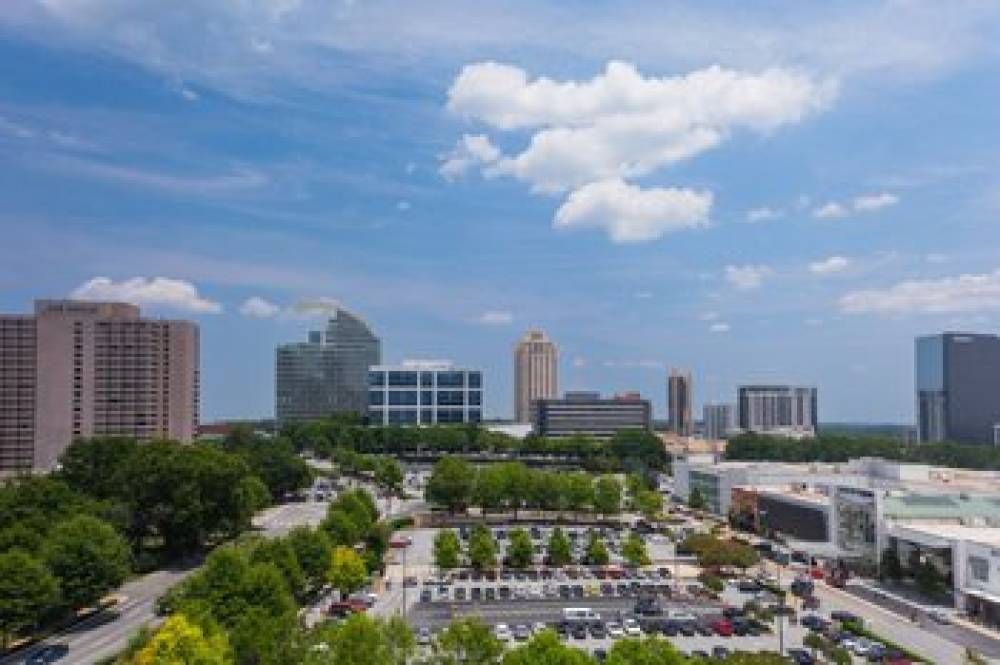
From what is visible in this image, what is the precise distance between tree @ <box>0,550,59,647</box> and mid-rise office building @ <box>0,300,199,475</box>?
6153cm

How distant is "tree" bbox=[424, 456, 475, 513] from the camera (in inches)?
2948

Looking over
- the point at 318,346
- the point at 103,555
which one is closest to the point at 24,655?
the point at 103,555

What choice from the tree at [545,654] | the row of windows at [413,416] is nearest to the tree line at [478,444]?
the row of windows at [413,416]

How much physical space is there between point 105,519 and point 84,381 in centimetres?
5343

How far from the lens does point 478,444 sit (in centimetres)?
12081

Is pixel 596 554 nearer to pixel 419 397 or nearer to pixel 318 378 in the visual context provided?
pixel 419 397

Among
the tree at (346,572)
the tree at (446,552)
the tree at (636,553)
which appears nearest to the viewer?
the tree at (346,572)

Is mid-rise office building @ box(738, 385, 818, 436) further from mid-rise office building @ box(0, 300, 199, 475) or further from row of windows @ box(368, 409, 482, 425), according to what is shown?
mid-rise office building @ box(0, 300, 199, 475)

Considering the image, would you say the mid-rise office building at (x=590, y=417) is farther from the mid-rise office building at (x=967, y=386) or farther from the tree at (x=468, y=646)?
the tree at (x=468, y=646)

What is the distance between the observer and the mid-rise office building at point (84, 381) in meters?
96.3

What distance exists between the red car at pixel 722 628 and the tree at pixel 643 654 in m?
15.1

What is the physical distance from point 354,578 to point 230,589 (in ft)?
35.9

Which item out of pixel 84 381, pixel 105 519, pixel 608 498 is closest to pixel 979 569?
pixel 608 498

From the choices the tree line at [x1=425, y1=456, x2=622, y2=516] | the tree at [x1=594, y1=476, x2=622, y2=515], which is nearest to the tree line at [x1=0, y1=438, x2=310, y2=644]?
the tree line at [x1=425, y1=456, x2=622, y2=516]
